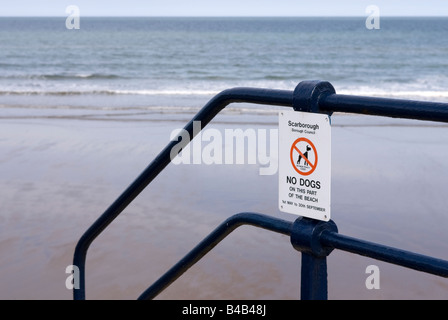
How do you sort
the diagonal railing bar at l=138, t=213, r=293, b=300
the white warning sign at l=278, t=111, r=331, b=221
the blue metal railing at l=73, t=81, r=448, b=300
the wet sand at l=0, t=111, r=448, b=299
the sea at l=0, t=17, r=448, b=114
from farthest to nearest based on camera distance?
the sea at l=0, t=17, r=448, b=114 → the wet sand at l=0, t=111, r=448, b=299 → the diagonal railing bar at l=138, t=213, r=293, b=300 → the white warning sign at l=278, t=111, r=331, b=221 → the blue metal railing at l=73, t=81, r=448, b=300

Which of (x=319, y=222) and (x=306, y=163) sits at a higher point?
(x=306, y=163)

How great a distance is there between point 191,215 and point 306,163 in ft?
14.4

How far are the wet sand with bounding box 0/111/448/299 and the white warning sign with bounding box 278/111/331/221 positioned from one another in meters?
2.87

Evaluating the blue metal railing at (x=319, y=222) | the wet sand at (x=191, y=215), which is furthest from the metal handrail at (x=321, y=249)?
the wet sand at (x=191, y=215)

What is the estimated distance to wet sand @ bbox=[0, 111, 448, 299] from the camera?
4.26 m

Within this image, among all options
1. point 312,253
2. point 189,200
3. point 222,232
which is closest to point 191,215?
point 189,200

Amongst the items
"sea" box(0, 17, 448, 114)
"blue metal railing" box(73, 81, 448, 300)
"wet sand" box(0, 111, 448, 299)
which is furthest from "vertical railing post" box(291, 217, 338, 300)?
"sea" box(0, 17, 448, 114)

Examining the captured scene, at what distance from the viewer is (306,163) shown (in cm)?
132

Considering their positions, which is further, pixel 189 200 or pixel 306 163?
pixel 189 200

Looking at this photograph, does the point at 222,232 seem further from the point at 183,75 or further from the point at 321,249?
the point at 183,75

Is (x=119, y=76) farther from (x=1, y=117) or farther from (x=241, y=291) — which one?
(x=241, y=291)

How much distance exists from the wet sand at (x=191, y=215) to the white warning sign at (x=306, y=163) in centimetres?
287

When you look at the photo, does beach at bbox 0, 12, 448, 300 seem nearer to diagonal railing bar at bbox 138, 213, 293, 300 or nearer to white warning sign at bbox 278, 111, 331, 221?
diagonal railing bar at bbox 138, 213, 293, 300

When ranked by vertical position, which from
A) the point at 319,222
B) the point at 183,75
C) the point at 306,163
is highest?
the point at 306,163
